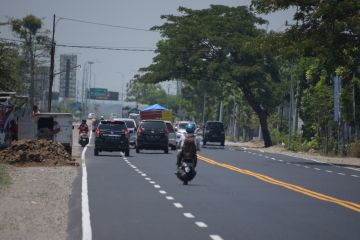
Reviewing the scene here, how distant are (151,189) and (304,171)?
1435cm

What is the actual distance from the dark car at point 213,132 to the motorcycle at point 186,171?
151 ft

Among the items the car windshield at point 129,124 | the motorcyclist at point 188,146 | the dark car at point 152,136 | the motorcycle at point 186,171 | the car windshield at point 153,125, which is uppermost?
the car windshield at point 129,124

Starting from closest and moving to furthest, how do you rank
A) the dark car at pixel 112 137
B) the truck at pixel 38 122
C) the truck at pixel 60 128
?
the truck at pixel 38 122, the truck at pixel 60 128, the dark car at pixel 112 137

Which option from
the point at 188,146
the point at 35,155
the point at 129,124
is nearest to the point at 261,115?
the point at 129,124

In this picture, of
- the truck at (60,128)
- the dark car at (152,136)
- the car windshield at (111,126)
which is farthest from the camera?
the dark car at (152,136)

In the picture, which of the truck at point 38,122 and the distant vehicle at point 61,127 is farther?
the distant vehicle at point 61,127

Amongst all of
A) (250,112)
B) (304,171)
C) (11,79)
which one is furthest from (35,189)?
(250,112)

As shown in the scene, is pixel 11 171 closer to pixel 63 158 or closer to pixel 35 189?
pixel 63 158

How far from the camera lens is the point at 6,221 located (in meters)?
17.8

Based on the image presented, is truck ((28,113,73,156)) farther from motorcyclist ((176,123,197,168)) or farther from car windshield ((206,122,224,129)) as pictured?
car windshield ((206,122,224,129))

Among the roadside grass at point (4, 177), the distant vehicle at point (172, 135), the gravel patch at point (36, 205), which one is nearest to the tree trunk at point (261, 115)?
the distant vehicle at point (172, 135)

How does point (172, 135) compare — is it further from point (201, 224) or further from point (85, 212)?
point (201, 224)

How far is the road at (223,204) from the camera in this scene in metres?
16.6

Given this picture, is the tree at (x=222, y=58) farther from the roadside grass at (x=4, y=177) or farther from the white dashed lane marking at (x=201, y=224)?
the white dashed lane marking at (x=201, y=224)
